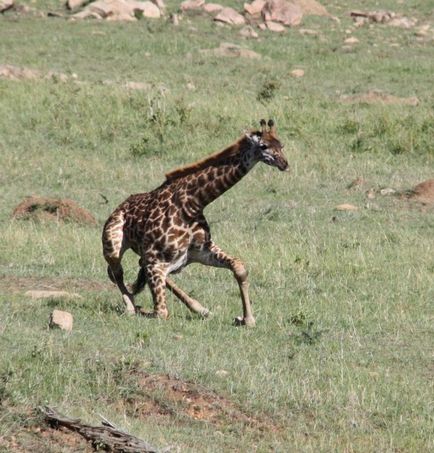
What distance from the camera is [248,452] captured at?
27.6 feet

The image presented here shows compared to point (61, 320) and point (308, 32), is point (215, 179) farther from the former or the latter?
point (308, 32)

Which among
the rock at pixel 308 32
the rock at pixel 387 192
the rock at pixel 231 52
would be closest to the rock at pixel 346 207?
the rock at pixel 387 192

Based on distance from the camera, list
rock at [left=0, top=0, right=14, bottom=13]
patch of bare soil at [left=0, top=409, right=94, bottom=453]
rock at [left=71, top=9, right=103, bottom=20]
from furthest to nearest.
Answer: rock at [left=0, top=0, right=14, bottom=13] < rock at [left=71, top=9, right=103, bottom=20] < patch of bare soil at [left=0, top=409, right=94, bottom=453]

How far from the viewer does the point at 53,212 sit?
657 inches

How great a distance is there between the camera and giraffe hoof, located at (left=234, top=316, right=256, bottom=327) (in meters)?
11.5

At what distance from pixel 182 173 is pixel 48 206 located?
15.7ft

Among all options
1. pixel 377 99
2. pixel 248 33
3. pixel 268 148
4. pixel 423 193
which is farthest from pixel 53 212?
pixel 248 33

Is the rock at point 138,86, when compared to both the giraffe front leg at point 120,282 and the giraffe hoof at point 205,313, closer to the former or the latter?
the giraffe front leg at point 120,282

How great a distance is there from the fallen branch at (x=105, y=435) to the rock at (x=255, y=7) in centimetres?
2859

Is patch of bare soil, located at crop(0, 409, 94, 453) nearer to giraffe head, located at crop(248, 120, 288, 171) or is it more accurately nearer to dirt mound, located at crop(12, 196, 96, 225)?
giraffe head, located at crop(248, 120, 288, 171)

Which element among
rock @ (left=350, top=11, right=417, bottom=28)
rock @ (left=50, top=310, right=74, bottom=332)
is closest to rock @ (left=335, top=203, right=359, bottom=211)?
rock @ (left=50, top=310, right=74, bottom=332)

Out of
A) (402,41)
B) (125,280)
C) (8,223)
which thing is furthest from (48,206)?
(402,41)

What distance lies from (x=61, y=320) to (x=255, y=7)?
26335 mm

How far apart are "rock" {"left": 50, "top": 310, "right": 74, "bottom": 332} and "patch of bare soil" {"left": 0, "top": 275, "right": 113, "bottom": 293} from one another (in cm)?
171
